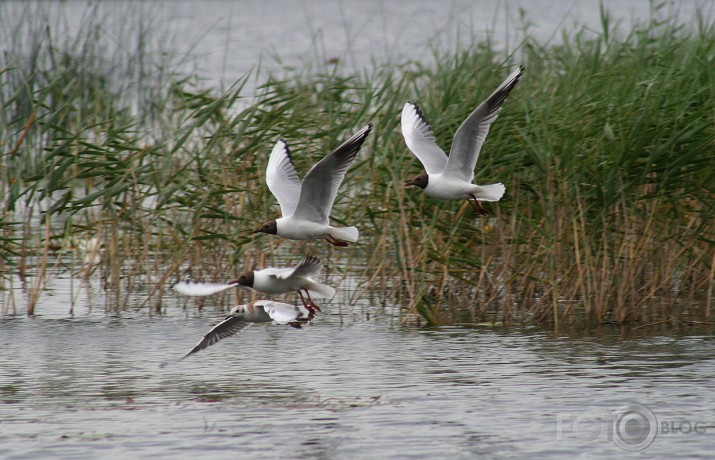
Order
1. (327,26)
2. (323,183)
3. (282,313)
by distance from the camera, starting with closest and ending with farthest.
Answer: (282,313) < (323,183) < (327,26)

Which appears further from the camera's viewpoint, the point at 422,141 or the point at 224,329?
the point at 422,141

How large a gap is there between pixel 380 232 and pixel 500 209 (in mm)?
1030

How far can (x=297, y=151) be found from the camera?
11.5 metres

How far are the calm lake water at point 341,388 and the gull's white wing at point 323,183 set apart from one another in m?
1.13

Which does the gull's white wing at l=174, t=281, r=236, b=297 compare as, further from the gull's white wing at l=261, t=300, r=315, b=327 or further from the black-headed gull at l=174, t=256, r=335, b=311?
the black-headed gull at l=174, t=256, r=335, b=311

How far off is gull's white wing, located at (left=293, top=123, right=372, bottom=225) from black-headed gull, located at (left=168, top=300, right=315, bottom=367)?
0.82 metres

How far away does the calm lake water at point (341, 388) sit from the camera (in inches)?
298

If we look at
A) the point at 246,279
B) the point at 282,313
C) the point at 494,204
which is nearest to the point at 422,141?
the point at 494,204

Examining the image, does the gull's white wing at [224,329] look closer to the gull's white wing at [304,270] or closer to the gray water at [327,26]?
the gull's white wing at [304,270]

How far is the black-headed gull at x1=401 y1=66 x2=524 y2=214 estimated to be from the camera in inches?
375

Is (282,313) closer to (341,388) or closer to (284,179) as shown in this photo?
(341,388)

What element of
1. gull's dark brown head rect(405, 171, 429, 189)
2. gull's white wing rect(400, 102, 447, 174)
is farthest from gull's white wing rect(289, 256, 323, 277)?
gull's white wing rect(400, 102, 447, 174)

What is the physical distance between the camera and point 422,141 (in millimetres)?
10148

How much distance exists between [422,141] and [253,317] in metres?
2.08
